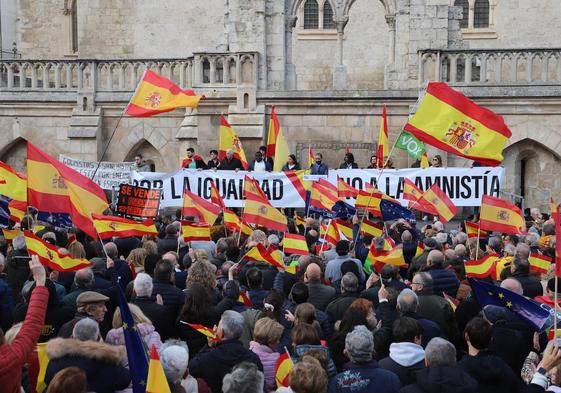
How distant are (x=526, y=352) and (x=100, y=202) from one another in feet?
21.1

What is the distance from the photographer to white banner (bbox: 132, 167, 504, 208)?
17.7 meters

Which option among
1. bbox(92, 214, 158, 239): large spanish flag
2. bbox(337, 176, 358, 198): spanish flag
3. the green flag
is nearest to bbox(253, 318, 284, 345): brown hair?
bbox(92, 214, 158, 239): large spanish flag

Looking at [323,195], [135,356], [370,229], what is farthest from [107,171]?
[135,356]

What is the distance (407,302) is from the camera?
7.97m

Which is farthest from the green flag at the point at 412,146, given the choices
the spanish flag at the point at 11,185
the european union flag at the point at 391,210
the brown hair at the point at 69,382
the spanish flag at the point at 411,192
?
the brown hair at the point at 69,382

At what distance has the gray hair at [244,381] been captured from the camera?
5922 mm

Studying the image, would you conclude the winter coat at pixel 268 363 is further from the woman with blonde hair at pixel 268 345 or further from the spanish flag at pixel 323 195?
the spanish flag at pixel 323 195

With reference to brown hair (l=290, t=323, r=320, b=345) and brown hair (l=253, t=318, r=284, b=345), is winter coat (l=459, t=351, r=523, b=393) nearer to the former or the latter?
brown hair (l=290, t=323, r=320, b=345)

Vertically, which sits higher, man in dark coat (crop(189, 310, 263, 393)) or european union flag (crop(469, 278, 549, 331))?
european union flag (crop(469, 278, 549, 331))

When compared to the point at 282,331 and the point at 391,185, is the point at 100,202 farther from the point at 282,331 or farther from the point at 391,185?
the point at 391,185

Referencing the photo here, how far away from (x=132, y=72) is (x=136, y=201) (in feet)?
30.4

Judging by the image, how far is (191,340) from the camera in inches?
332

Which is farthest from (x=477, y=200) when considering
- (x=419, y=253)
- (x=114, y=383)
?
(x=114, y=383)

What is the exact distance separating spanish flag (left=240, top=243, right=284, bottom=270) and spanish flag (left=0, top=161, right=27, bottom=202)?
4731 millimetres
